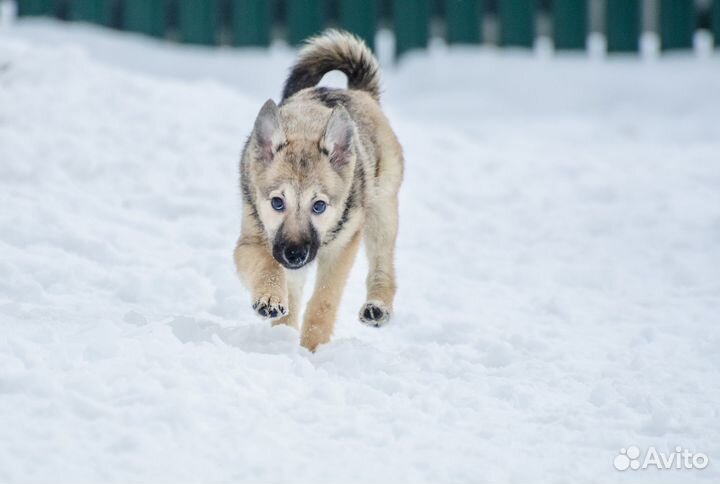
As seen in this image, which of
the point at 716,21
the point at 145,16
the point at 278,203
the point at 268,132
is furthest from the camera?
the point at 145,16

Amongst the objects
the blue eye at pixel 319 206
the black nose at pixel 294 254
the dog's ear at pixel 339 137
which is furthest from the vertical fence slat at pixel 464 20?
the black nose at pixel 294 254

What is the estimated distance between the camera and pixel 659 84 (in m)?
10.1

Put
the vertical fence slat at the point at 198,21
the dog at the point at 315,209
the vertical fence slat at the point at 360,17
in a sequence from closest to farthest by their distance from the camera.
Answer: the dog at the point at 315,209, the vertical fence slat at the point at 360,17, the vertical fence slat at the point at 198,21

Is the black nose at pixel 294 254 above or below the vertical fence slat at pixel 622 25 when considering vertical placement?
below

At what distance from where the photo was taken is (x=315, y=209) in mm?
4332

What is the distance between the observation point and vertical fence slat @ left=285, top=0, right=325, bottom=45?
34.7ft

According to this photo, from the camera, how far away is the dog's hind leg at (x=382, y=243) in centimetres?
510

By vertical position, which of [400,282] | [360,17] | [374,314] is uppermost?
[360,17]

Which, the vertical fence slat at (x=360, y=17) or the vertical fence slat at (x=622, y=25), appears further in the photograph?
the vertical fence slat at (x=360, y=17)

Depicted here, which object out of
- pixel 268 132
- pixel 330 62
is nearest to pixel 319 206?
pixel 268 132

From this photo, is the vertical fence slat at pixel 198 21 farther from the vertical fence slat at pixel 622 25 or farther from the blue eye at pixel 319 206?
the blue eye at pixel 319 206

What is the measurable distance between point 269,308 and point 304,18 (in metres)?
6.99

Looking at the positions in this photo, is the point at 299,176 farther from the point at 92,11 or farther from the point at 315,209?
the point at 92,11

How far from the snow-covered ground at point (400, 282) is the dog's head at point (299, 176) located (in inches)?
16.8
